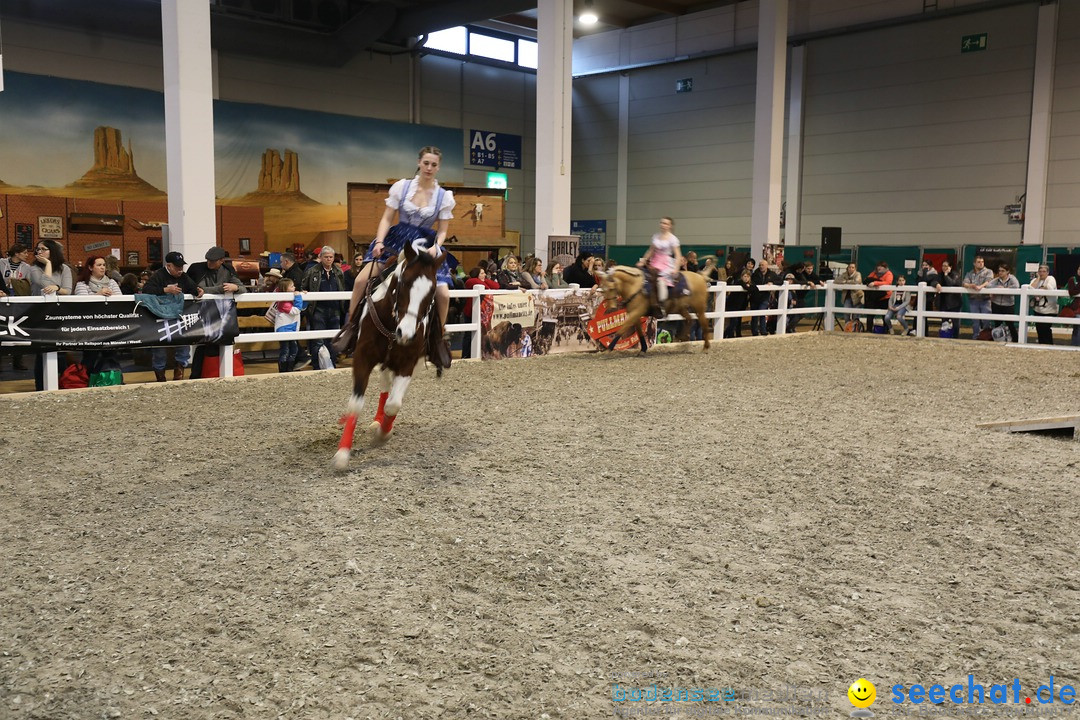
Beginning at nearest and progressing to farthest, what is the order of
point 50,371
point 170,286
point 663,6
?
point 50,371
point 170,286
point 663,6

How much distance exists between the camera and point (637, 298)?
1354cm

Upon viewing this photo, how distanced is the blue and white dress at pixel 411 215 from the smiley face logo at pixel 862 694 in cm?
454

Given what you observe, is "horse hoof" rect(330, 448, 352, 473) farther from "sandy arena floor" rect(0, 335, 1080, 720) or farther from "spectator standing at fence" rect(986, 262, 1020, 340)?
"spectator standing at fence" rect(986, 262, 1020, 340)

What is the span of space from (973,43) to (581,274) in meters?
14.7

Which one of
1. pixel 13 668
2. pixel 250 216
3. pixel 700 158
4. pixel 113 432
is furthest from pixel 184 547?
Answer: pixel 700 158

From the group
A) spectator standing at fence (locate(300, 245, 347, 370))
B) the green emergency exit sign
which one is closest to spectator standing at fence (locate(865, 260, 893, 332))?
the green emergency exit sign

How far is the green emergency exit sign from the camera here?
892 inches

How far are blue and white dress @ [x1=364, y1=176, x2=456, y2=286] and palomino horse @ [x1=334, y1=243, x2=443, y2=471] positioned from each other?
46cm

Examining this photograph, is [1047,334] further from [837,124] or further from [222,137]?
[222,137]

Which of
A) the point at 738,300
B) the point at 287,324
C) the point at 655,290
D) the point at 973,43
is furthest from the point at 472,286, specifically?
the point at 973,43

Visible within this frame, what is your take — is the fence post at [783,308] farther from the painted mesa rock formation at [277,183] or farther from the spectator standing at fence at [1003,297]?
the painted mesa rock formation at [277,183]

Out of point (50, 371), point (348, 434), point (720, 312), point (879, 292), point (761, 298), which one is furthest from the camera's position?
point (879, 292)

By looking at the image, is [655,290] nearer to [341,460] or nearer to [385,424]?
[385,424]

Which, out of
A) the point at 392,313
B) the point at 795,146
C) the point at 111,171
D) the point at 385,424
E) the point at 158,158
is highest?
the point at 795,146
